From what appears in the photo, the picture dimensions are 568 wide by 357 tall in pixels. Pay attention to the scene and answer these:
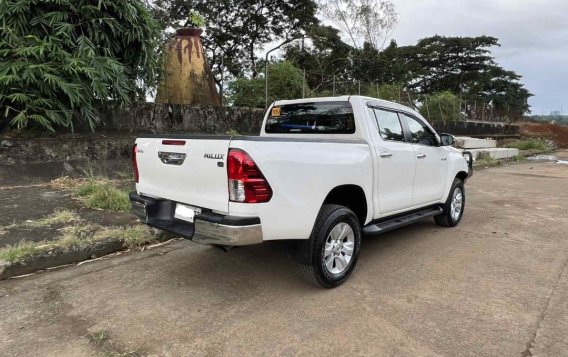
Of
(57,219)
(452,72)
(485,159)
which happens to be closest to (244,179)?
(57,219)

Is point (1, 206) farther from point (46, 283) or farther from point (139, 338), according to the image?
point (139, 338)

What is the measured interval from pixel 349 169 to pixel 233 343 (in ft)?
6.00

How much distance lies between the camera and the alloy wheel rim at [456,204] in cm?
605

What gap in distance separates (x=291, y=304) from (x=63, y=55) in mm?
5669

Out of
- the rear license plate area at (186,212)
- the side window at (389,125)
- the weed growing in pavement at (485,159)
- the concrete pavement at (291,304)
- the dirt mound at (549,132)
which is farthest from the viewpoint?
the dirt mound at (549,132)

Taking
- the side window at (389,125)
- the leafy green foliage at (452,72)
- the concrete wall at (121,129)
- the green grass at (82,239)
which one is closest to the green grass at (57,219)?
the green grass at (82,239)

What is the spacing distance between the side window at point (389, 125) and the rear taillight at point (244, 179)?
191 cm

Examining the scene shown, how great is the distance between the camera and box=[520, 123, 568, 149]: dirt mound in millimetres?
29367

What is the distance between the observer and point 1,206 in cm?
566

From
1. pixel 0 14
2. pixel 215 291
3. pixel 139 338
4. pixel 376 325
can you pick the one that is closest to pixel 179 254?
pixel 215 291

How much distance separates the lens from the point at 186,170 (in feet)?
11.5

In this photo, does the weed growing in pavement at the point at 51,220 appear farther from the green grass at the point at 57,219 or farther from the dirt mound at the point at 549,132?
the dirt mound at the point at 549,132

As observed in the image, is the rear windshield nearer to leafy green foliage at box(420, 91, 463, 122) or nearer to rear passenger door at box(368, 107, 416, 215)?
rear passenger door at box(368, 107, 416, 215)

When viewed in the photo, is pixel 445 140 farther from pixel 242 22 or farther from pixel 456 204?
pixel 242 22
